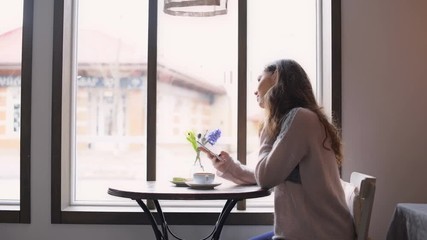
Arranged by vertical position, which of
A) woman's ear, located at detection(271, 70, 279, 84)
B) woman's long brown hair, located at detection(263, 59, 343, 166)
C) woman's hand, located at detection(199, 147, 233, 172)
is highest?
woman's ear, located at detection(271, 70, 279, 84)

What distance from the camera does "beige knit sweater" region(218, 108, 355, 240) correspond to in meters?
1.55

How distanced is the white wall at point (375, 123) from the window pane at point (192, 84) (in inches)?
23.9

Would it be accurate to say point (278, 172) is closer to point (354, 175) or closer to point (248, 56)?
point (354, 175)

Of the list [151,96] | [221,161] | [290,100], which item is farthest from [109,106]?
[290,100]

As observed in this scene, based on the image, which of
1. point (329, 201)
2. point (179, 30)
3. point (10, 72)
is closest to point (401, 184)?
point (329, 201)

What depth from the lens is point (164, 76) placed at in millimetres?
2658

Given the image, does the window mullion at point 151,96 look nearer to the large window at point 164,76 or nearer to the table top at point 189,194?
the large window at point 164,76

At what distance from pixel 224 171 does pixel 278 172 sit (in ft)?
1.47

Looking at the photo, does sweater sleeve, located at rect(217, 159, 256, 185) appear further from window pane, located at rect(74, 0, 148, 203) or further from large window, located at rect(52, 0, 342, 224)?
window pane, located at rect(74, 0, 148, 203)

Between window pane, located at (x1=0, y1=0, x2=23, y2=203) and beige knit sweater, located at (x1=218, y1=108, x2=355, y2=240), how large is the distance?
1.86 metres

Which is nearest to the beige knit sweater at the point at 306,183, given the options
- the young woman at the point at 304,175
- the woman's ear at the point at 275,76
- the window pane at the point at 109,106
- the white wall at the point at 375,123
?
the young woman at the point at 304,175

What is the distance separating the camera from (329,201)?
1563 millimetres

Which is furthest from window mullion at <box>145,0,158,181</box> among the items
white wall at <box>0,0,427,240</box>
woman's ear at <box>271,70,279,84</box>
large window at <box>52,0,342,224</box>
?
woman's ear at <box>271,70,279,84</box>

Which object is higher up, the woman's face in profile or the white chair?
Answer: the woman's face in profile
